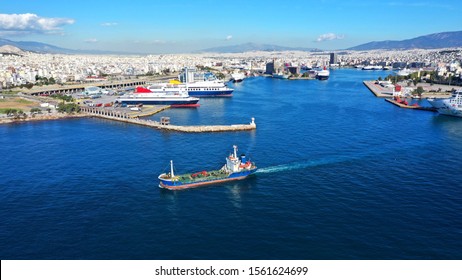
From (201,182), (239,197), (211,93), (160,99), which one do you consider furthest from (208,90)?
(239,197)

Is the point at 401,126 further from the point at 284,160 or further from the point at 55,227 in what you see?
the point at 55,227

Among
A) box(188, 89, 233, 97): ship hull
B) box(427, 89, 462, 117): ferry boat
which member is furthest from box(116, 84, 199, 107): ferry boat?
box(427, 89, 462, 117): ferry boat

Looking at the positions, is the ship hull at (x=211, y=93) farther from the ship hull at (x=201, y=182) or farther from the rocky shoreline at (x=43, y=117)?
the ship hull at (x=201, y=182)

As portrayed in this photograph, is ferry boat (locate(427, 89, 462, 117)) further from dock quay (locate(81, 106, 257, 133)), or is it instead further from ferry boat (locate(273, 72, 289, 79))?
ferry boat (locate(273, 72, 289, 79))

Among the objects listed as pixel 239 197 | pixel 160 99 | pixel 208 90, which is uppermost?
pixel 208 90

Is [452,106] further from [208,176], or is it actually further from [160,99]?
[160,99]

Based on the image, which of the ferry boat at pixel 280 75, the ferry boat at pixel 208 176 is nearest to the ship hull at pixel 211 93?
the ferry boat at pixel 208 176
